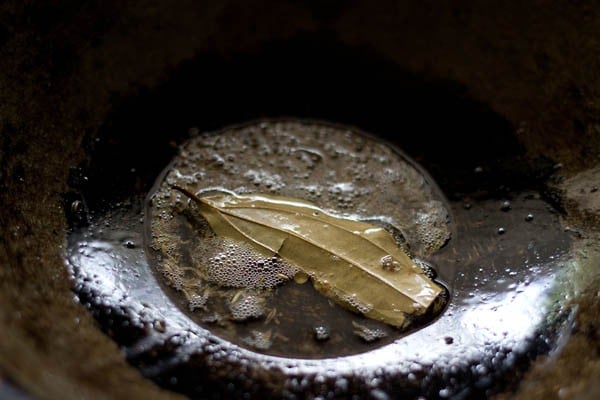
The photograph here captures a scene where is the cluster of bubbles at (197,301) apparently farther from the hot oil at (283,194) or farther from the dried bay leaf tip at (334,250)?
the dried bay leaf tip at (334,250)

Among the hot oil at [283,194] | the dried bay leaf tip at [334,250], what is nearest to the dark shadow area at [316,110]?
the hot oil at [283,194]

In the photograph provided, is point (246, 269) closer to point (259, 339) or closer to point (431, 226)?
point (259, 339)

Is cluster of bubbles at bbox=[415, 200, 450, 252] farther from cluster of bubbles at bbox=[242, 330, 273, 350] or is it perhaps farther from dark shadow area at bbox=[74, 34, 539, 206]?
cluster of bubbles at bbox=[242, 330, 273, 350]

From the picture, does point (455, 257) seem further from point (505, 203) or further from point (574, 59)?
point (574, 59)

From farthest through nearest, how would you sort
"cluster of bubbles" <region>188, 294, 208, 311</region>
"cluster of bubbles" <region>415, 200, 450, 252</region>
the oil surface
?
"cluster of bubbles" <region>415, 200, 450, 252</region> → "cluster of bubbles" <region>188, 294, 208, 311</region> → the oil surface

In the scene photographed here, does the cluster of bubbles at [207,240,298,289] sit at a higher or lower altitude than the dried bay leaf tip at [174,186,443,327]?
lower

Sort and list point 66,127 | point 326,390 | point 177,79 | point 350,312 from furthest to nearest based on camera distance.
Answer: point 177,79
point 66,127
point 350,312
point 326,390

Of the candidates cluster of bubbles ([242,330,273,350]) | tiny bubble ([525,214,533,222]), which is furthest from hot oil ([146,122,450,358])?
tiny bubble ([525,214,533,222])

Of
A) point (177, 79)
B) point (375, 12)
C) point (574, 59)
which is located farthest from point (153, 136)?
point (574, 59)
